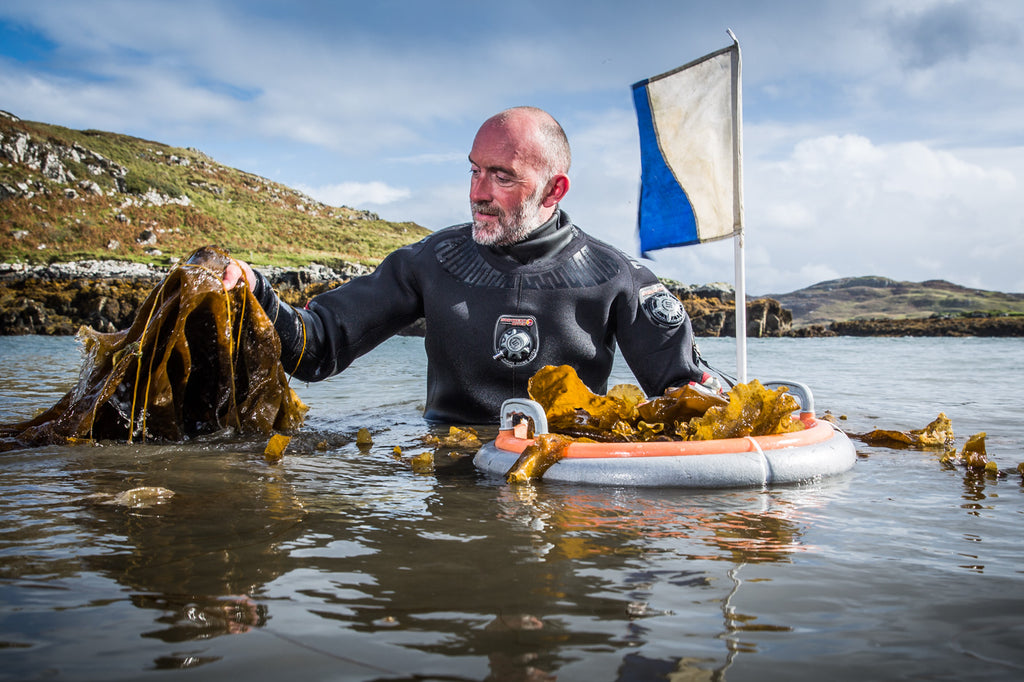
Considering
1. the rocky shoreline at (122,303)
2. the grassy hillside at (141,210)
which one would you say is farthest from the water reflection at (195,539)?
the grassy hillside at (141,210)

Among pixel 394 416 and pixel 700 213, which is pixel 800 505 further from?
pixel 394 416

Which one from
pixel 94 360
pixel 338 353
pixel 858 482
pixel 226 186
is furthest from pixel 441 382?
pixel 226 186

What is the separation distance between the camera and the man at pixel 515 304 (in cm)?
445

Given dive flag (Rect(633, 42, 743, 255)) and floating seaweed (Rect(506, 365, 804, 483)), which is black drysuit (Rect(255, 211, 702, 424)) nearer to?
dive flag (Rect(633, 42, 743, 255))

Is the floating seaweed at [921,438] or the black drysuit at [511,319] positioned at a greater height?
the black drysuit at [511,319]

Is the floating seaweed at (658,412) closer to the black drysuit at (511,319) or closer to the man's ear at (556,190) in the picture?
the black drysuit at (511,319)

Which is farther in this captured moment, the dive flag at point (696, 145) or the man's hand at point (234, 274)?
the dive flag at point (696, 145)

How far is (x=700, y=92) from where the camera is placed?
16.5 feet

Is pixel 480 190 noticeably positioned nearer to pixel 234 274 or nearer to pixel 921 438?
pixel 234 274

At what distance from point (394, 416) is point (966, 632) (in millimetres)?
5147

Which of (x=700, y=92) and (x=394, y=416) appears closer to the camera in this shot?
(x=700, y=92)

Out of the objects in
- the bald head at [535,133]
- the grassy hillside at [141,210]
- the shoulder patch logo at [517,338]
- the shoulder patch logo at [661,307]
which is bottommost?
the shoulder patch logo at [517,338]

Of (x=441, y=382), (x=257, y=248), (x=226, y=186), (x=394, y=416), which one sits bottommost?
(x=394, y=416)

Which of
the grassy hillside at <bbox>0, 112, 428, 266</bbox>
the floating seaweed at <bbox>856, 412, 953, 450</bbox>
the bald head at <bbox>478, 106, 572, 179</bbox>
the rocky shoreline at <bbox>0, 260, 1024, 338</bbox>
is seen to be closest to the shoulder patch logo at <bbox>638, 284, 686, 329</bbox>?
the bald head at <bbox>478, 106, 572, 179</bbox>
